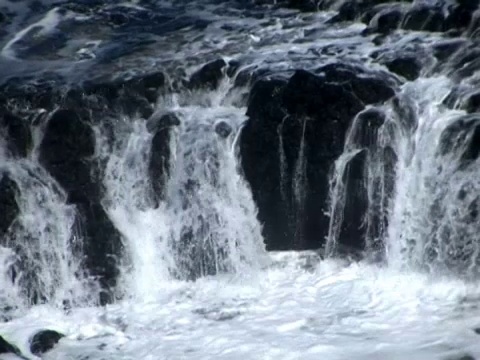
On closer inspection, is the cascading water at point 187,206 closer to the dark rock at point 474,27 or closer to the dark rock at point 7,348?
the dark rock at point 7,348

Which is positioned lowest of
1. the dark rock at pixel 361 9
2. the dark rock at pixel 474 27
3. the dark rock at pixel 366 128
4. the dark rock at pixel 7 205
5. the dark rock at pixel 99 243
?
the dark rock at pixel 99 243

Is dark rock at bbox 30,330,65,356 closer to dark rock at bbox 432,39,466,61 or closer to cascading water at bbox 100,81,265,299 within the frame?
cascading water at bbox 100,81,265,299

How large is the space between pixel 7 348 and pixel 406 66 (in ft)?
21.1

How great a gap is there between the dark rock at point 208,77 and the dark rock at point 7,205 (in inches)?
114

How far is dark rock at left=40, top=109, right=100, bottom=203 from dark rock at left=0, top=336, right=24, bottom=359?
7.95 ft

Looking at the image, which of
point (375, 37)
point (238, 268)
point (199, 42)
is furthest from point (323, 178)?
point (199, 42)

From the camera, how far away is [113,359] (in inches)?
425

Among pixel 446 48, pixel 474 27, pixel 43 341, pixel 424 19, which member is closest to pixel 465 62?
pixel 446 48

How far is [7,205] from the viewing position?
40.8 ft

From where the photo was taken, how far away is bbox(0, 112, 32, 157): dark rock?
501 inches

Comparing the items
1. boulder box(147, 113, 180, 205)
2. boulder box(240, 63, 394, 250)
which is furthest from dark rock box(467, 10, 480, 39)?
boulder box(147, 113, 180, 205)

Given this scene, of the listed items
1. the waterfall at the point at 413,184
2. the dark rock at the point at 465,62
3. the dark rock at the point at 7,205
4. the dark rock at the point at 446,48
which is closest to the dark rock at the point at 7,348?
the dark rock at the point at 7,205

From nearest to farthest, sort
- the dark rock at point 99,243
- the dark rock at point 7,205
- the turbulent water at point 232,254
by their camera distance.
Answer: the turbulent water at point 232,254
the dark rock at point 7,205
the dark rock at point 99,243

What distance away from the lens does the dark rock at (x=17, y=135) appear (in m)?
12.7
